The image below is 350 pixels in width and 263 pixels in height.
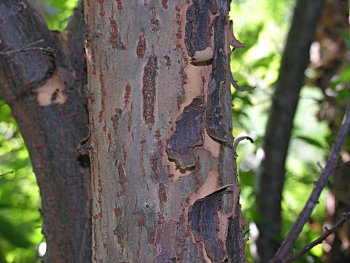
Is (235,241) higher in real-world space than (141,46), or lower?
lower

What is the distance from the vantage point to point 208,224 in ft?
2.68

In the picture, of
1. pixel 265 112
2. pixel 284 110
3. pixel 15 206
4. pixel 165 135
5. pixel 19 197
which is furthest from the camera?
pixel 265 112

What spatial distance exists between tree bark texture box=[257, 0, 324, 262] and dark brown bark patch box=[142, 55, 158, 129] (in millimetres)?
1171

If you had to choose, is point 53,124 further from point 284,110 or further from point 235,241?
point 284,110

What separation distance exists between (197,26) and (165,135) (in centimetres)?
17

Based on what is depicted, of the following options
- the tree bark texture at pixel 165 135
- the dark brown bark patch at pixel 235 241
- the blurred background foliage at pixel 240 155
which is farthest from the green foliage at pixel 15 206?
the dark brown bark patch at pixel 235 241

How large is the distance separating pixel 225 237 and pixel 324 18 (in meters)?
2.01

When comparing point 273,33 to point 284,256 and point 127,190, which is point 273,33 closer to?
point 284,256

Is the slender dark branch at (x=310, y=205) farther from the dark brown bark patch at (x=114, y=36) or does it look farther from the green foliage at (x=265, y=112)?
the dark brown bark patch at (x=114, y=36)

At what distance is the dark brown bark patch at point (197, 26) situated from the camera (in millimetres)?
823

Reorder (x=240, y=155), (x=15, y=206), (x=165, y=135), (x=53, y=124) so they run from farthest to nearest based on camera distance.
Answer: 1. (x=240, y=155)
2. (x=15, y=206)
3. (x=53, y=124)
4. (x=165, y=135)

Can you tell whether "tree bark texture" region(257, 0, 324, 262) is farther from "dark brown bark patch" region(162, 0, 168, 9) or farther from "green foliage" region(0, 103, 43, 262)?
"dark brown bark patch" region(162, 0, 168, 9)

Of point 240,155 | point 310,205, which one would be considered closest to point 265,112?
point 240,155

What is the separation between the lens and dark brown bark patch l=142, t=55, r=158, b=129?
809mm
